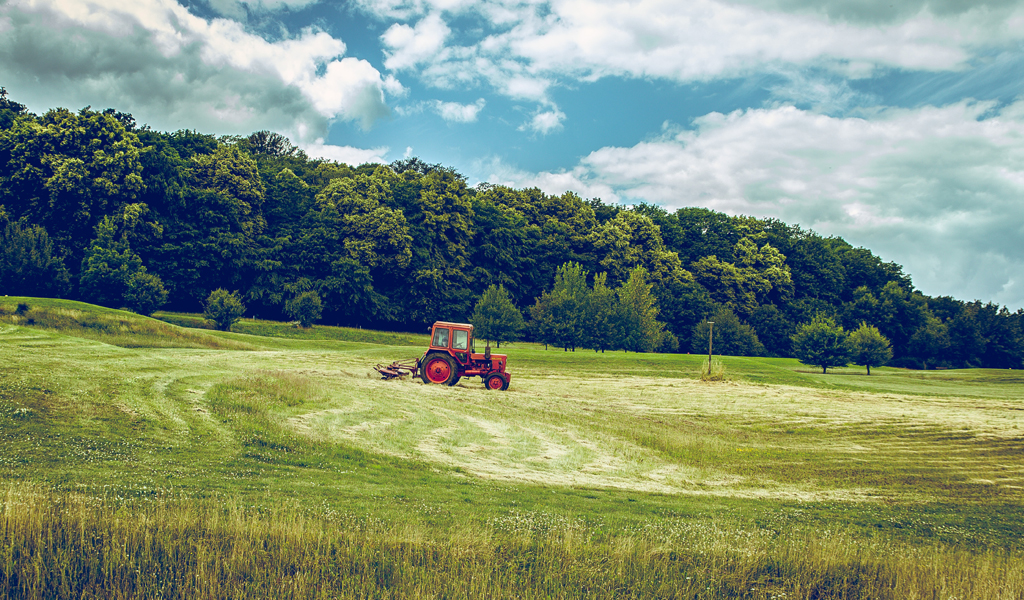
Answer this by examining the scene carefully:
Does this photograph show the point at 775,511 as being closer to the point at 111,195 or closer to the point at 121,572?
the point at 121,572

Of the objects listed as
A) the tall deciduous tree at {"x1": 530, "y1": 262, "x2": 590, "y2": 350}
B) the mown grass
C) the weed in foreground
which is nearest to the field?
the mown grass

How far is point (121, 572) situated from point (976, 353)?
93.2 metres

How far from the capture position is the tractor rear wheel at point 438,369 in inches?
1067

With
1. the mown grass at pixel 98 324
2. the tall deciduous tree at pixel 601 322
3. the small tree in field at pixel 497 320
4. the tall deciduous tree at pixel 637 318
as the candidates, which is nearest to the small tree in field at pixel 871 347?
the tall deciduous tree at pixel 637 318

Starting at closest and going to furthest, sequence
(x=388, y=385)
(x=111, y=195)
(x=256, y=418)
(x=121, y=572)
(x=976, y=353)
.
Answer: (x=121, y=572) → (x=256, y=418) → (x=388, y=385) → (x=111, y=195) → (x=976, y=353)

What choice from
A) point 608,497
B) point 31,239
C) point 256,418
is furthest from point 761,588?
point 31,239

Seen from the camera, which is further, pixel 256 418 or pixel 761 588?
pixel 256 418

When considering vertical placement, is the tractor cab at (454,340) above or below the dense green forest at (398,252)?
below

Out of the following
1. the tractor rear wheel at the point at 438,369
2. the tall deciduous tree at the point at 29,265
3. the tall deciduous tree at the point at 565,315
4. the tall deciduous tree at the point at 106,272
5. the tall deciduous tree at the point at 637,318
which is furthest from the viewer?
the tall deciduous tree at the point at 637,318

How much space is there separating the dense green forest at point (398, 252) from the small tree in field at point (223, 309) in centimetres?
399

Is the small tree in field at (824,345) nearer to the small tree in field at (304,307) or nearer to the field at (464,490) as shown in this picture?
the field at (464,490)

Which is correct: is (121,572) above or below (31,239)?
below

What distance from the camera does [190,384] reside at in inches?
768

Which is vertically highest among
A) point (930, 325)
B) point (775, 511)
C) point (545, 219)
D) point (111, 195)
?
point (545, 219)
